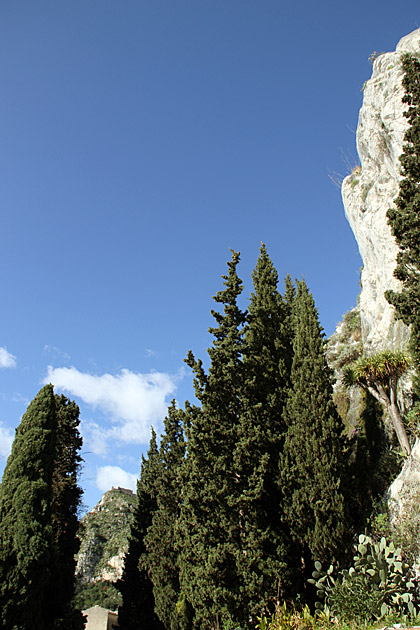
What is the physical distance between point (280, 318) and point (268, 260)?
380cm

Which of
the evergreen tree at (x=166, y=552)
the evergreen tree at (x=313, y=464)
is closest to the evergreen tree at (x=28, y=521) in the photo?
the evergreen tree at (x=166, y=552)

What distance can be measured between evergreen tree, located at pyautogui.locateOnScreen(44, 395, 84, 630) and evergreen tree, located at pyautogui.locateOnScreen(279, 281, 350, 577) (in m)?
8.62

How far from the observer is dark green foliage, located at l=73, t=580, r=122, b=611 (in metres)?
41.0

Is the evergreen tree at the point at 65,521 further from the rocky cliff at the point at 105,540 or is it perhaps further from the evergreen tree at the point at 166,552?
the rocky cliff at the point at 105,540

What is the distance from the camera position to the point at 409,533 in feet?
37.0

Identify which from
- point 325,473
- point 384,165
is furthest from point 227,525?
point 384,165

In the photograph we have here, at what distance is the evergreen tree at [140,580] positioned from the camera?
22.9 m

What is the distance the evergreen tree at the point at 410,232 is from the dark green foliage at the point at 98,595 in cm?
4312

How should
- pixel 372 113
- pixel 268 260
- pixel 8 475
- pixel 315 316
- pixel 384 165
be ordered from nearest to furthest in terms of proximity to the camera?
pixel 8 475, pixel 315 316, pixel 268 260, pixel 384 165, pixel 372 113

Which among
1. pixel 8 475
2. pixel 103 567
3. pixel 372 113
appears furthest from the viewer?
pixel 103 567

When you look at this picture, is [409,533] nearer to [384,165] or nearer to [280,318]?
[280,318]

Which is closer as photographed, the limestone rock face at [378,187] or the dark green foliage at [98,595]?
the limestone rock face at [378,187]

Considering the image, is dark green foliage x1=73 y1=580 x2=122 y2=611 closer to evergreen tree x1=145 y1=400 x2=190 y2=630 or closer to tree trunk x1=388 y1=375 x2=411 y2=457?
evergreen tree x1=145 y1=400 x2=190 y2=630

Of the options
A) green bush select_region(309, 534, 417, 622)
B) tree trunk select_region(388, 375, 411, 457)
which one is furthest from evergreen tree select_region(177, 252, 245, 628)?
tree trunk select_region(388, 375, 411, 457)
